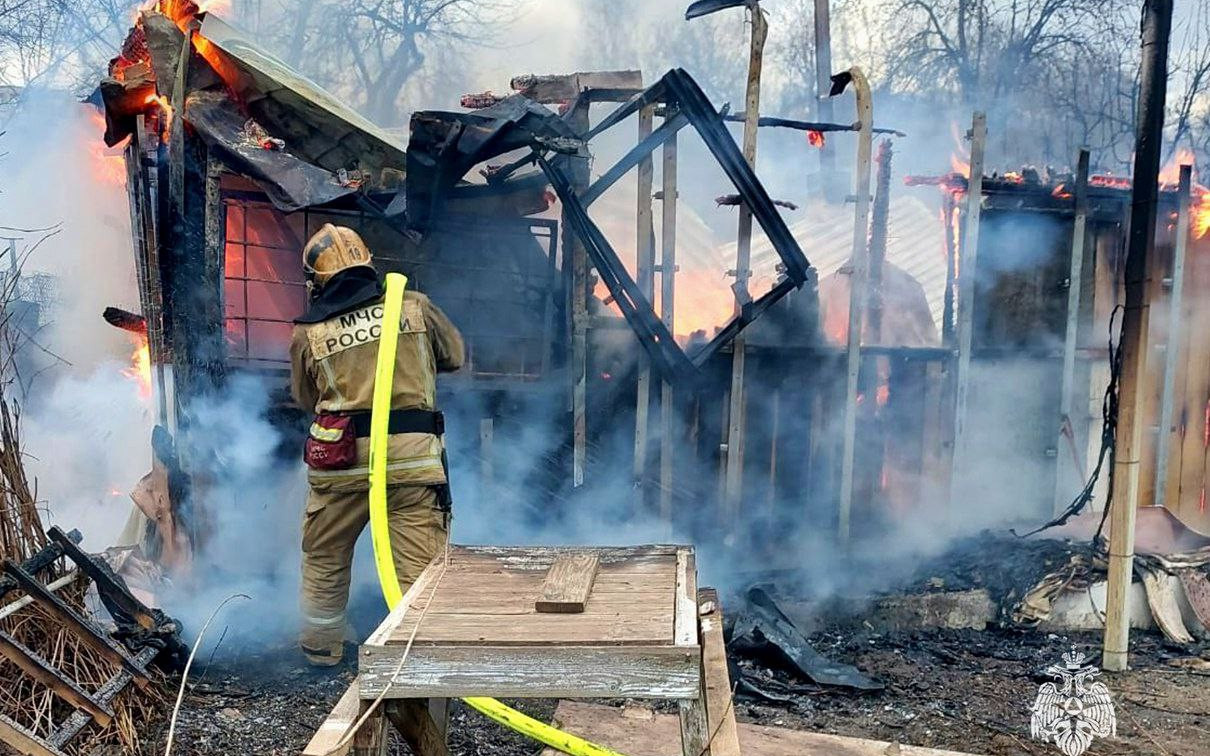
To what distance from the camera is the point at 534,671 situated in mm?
2002

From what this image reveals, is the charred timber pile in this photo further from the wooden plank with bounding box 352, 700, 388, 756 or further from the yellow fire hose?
the wooden plank with bounding box 352, 700, 388, 756

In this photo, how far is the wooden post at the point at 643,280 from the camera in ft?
19.3

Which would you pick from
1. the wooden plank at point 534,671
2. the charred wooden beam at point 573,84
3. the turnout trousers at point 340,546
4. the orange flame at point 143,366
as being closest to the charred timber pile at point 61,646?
the turnout trousers at point 340,546

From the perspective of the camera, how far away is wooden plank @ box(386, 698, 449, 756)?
7.91ft

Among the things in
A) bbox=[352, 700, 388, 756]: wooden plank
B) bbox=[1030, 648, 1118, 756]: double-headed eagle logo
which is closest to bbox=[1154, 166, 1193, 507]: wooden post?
bbox=[1030, 648, 1118, 756]: double-headed eagle logo

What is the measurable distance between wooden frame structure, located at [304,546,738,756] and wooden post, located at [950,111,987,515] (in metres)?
4.59

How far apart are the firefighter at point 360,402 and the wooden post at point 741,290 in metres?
2.38

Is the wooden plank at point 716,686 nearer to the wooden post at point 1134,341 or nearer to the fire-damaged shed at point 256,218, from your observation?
the wooden post at point 1134,341

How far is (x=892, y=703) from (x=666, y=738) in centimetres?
152

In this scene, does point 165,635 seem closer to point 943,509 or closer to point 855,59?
point 943,509

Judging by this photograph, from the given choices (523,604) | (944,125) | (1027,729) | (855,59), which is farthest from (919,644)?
(855,59)

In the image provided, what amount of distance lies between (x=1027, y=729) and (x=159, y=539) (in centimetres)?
604

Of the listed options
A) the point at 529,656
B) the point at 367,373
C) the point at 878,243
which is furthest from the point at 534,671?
the point at 878,243

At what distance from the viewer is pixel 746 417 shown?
20.4 feet
